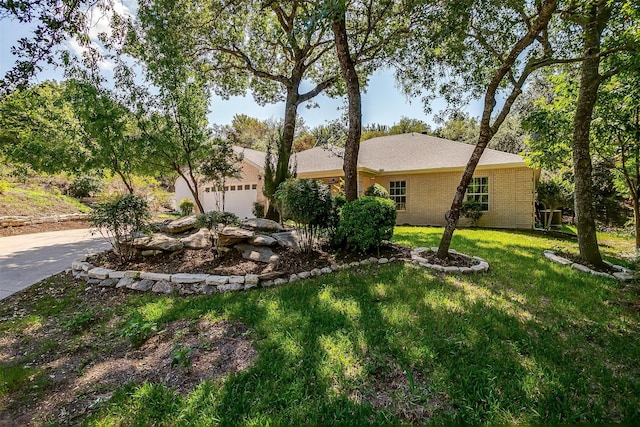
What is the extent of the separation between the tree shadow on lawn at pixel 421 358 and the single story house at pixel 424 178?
700 cm

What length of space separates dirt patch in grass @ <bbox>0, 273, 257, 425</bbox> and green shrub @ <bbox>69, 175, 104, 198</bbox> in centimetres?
1406

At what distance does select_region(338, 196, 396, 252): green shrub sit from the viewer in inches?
209

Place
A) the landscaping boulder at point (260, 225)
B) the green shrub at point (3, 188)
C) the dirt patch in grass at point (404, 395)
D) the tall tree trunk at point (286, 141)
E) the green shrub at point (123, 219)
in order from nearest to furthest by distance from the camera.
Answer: the dirt patch in grass at point (404, 395) < the green shrub at point (123, 219) < the landscaping boulder at point (260, 225) < the tall tree trunk at point (286, 141) < the green shrub at point (3, 188)

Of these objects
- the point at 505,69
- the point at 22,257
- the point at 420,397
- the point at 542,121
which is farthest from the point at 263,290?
the point at 542,121

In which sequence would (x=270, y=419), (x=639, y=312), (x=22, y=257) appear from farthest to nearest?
(x=22, y=257) → (x=639, y=312) → (x=270, y=419)

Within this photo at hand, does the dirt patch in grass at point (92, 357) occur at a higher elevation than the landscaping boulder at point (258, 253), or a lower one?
lower

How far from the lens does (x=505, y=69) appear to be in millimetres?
4680

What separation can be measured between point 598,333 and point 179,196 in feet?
63.4

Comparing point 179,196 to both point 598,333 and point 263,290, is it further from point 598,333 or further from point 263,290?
point 598,333

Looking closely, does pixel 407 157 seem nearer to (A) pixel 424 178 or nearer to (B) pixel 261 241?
(A) pixel 424 178

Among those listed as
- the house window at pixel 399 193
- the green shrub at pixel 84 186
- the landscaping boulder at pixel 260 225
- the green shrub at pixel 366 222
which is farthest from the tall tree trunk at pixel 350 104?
the green shrub at pixel 84 186

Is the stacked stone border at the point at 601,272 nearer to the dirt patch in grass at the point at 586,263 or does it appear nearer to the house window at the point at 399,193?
the dirt patch in grass at the point at 586,263

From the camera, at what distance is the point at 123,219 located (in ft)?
A: 16.7

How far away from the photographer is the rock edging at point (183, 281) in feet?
14.6
